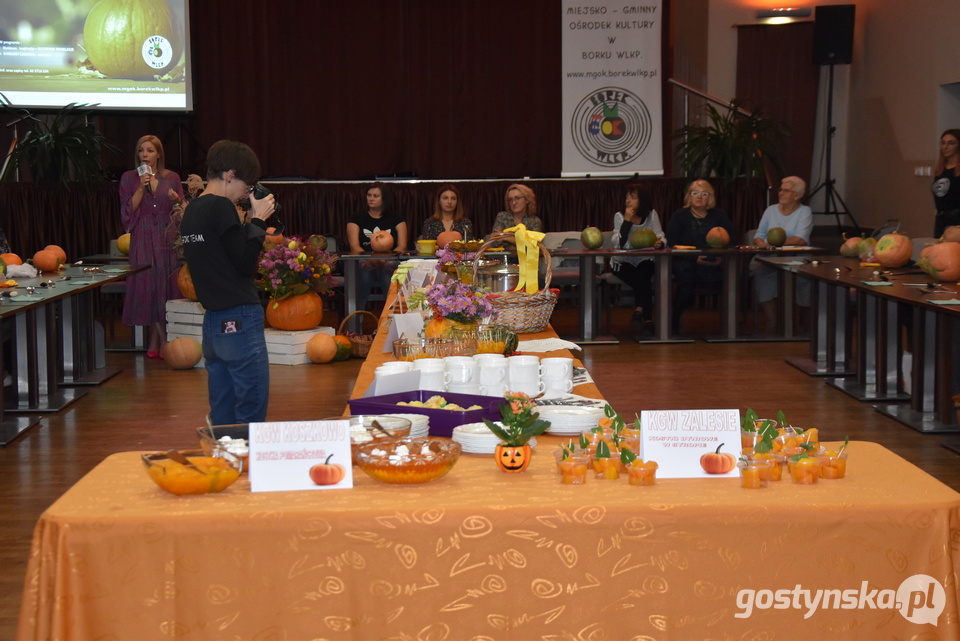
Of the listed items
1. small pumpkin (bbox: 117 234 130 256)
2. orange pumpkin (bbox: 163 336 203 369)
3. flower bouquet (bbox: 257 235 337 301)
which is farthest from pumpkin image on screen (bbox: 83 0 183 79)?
orange pumpkin (bbox: 163 336 203 369)

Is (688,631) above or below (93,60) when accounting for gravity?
below

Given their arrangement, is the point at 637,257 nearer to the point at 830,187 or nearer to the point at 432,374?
the point at 830,187

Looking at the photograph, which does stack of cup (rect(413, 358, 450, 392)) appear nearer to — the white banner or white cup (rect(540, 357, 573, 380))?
white cup (rect(540, 357, 573, 380))

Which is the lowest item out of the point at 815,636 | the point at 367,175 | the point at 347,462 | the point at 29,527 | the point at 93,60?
the point at 29,527

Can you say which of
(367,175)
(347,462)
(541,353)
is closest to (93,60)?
(367,175)

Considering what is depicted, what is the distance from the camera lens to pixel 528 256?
167 inches

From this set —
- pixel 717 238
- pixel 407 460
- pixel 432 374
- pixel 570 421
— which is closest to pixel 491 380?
pixel 432 374

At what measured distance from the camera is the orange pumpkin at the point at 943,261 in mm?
5473

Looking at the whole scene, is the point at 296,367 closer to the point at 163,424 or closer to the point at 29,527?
the point at 163,424

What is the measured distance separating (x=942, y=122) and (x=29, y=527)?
7.77m

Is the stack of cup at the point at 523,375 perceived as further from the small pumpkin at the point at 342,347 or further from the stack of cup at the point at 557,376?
the small pumpkin at the point at 342,347

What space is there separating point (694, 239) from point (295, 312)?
3188 mm

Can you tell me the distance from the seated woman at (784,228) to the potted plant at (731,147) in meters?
1.30

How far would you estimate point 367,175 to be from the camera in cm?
1106
